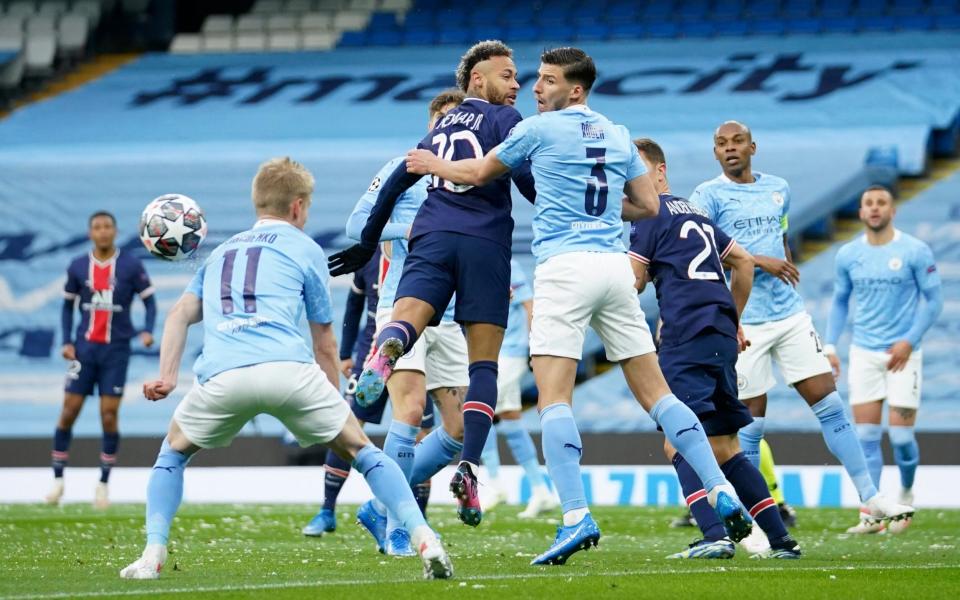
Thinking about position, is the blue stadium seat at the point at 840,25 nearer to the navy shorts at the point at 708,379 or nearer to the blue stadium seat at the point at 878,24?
the blue stadium seat at the point at 878,24

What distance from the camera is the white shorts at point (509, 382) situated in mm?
12492

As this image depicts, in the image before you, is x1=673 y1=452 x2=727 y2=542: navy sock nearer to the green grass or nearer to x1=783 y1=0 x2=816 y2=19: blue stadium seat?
the green grass

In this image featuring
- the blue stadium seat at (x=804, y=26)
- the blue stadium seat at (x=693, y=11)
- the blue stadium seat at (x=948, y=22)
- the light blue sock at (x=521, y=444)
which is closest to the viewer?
the light blue sock at (x=521, y=444)

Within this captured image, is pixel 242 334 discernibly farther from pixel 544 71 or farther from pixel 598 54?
pixel 598 54

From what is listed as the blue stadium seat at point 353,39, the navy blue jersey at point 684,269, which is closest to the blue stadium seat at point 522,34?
the blue stadium seat at point 353,39

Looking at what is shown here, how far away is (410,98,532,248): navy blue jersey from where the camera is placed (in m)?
6.88

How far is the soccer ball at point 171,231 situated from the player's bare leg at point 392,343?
Result: 1077 millimetres

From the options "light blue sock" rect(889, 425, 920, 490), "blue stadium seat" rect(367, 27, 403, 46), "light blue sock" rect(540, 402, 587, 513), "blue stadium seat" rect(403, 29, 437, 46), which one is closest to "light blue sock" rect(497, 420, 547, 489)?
"light blue sock" rect(889, 425, 920, 490)

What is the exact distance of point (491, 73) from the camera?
7.16m

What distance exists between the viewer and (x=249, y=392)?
5.58m

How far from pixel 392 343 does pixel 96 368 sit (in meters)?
8.03

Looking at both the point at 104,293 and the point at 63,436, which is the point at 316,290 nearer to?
the point at 104,293

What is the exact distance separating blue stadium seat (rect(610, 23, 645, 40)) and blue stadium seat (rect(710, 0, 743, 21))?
1.24m

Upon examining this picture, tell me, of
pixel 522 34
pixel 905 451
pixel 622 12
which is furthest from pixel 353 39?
pixel 905 451
